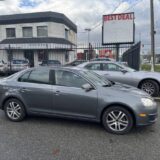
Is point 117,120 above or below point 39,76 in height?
below

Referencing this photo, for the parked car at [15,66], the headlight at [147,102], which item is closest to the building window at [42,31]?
the parked car at [15,66]

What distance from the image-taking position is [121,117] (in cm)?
460

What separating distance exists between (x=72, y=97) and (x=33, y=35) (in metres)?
27.4

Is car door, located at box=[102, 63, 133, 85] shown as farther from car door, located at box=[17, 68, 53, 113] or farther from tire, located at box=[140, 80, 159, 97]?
car door, located at box=[17, 68, 53, 113]

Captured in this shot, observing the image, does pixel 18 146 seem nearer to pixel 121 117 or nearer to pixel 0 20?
pixel 121 117

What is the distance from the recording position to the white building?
28469mm

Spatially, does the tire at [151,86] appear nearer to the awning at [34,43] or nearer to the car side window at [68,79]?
the car side window at [68,79]

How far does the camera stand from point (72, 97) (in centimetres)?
489

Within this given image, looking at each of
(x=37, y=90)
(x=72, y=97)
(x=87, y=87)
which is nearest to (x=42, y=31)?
(x=37, y=90)

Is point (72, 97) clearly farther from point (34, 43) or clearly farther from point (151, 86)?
point (34, 43)

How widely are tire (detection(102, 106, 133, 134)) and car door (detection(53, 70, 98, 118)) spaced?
0.99 ft

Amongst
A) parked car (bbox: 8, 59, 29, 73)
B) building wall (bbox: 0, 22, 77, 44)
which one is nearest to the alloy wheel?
parked car (bbox: 8, 59, 29, 73)

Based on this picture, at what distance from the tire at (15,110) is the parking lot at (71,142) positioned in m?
0.16

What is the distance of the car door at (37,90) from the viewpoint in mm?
5148
